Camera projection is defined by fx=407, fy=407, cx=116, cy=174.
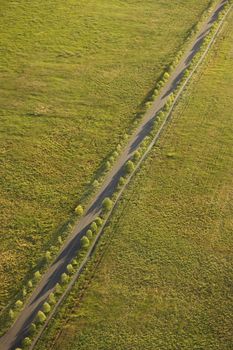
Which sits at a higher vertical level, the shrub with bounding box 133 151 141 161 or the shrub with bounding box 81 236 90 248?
the shrub with bounding box 133 151 141 161

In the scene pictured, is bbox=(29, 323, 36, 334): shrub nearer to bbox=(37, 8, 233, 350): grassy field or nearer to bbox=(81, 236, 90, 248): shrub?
bbox=(37, 8, 233, 350): grassy field

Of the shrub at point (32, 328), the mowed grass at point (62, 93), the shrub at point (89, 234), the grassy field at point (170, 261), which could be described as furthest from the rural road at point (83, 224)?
the grassy field at point (170, 261)

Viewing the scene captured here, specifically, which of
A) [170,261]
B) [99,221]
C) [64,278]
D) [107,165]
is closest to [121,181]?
[107,165]

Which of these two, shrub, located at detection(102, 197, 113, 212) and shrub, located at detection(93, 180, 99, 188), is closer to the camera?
shrub, located at detection(102, 197, 113, 212)

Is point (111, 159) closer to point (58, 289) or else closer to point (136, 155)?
point (136, 155)

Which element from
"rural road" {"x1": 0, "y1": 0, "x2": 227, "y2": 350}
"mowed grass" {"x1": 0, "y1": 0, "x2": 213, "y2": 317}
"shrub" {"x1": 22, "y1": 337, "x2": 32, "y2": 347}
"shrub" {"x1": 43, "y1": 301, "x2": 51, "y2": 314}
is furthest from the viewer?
"mowed grass" {"x1": 0, "y1": 0, "x2": 213, "y2": 317}

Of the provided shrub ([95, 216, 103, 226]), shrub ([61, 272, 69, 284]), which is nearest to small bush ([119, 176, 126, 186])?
shrub ([95, 216, 103, 226])
